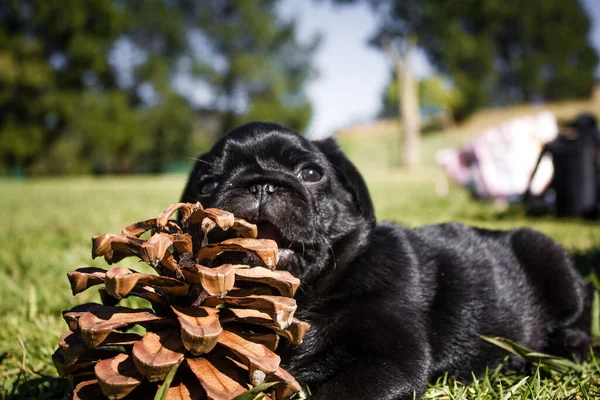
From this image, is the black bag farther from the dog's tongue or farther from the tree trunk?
the tree trunk

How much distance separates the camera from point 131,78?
121 feet

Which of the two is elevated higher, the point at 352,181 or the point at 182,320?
the point at 352,181

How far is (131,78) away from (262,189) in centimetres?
3788

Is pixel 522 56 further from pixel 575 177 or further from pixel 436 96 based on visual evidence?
pixel 575 177

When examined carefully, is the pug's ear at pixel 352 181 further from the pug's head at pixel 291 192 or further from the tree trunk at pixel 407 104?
the tree trunk at pixel 407 104

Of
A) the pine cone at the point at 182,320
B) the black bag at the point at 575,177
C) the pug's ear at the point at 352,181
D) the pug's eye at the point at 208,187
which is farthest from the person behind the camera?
the black bag at the point at 575,177

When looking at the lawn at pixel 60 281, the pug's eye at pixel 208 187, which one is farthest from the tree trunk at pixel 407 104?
the pug's eye at pixel 208 187

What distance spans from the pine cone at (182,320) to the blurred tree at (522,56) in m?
34.1

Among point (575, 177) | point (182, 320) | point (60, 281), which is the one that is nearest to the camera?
point (182, 320)

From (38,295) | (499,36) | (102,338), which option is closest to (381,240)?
(102,338)

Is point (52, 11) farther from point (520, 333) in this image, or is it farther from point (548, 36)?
point (548, 36)

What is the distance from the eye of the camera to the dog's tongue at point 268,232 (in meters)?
1.97

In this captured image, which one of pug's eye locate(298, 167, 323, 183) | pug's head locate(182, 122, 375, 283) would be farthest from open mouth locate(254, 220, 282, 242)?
pug's eye locate(298, 167, 323, 183)

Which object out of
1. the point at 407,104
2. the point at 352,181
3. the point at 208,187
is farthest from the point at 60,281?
the point at 407,104
